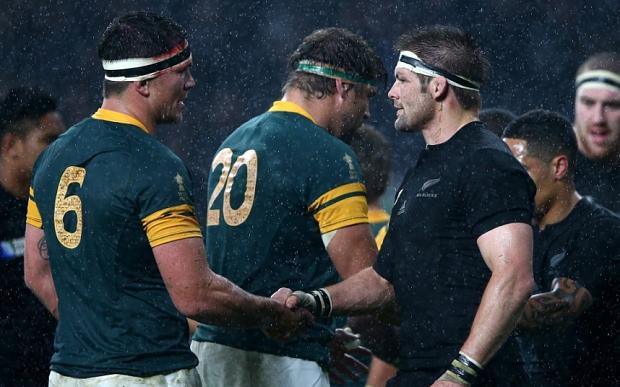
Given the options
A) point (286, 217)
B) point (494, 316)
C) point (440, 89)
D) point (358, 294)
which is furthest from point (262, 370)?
point (440, 89)

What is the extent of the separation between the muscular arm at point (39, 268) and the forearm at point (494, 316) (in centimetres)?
160

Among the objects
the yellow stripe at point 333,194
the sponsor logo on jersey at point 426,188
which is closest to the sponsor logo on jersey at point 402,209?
the sponsor logo on jersey at point 426,188

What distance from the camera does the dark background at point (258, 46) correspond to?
31.3 ft

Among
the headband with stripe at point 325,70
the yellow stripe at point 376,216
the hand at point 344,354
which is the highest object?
the headband with stripe at point 325,70

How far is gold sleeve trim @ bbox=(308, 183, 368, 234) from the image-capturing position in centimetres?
373

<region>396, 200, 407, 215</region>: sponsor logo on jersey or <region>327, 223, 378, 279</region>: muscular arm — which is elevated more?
<region>396, 200, 407, 215</region>: sponsor logo on jersey

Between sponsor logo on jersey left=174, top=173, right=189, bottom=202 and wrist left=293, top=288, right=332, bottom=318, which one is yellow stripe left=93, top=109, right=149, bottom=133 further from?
wrist left=293, top=288, right=332, bottom=318

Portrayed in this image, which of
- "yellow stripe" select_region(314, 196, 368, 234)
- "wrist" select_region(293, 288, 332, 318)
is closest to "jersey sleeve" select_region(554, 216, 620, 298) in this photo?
"yellow stripe" select_region(314, 196, 368, 234)

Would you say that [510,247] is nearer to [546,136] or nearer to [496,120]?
[546,136]

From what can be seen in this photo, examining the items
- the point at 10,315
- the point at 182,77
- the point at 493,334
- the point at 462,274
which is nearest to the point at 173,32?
the point at 182,77

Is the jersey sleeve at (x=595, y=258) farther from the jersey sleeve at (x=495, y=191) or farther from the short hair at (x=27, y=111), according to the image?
the short hair at (x=27, y=111)

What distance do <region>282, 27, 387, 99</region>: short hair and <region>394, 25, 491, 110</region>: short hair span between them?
2.22 feet

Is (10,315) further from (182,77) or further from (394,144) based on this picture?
(394,144)

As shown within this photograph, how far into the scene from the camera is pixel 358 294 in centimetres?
365
